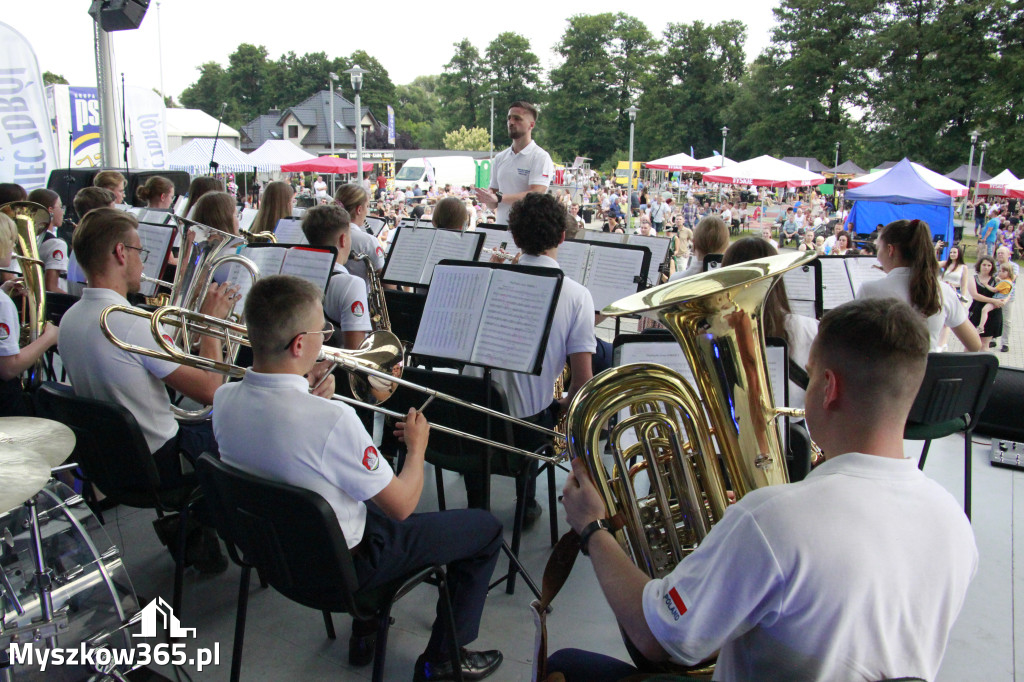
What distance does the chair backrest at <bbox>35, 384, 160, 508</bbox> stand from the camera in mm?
2396

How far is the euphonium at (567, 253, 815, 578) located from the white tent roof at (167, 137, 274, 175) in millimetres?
21467

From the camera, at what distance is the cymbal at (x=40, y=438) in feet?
5.81

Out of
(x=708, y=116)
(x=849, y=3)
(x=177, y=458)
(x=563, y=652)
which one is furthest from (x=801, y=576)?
(x=708, y=116)

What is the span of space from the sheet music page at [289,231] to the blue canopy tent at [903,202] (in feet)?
47.6

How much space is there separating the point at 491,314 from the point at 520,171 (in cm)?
319

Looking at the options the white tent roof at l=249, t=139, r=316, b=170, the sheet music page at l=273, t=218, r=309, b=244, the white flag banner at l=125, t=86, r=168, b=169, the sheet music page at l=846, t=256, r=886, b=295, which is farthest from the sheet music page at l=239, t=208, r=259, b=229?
the white tent roof at l=249, t=139, r=316, b=170

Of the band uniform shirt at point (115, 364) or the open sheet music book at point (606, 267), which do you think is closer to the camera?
the band uniform shirt at point (115, 364)

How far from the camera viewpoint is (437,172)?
34156mm

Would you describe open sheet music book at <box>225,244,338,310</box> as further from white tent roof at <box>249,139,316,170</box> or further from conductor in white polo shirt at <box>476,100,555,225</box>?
white tent roof at <box>249,139,316,170</box>

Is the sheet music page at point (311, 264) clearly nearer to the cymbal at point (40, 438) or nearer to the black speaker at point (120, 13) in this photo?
the cymbal at point (40, 438)

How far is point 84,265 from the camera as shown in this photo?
2.72 meters

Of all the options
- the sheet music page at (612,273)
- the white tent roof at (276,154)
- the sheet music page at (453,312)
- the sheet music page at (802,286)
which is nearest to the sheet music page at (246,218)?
the sheet music page at (612,273)

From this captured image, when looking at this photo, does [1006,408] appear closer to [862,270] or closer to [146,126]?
[862,270]

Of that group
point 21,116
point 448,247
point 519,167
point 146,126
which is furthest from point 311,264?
point 146,126
